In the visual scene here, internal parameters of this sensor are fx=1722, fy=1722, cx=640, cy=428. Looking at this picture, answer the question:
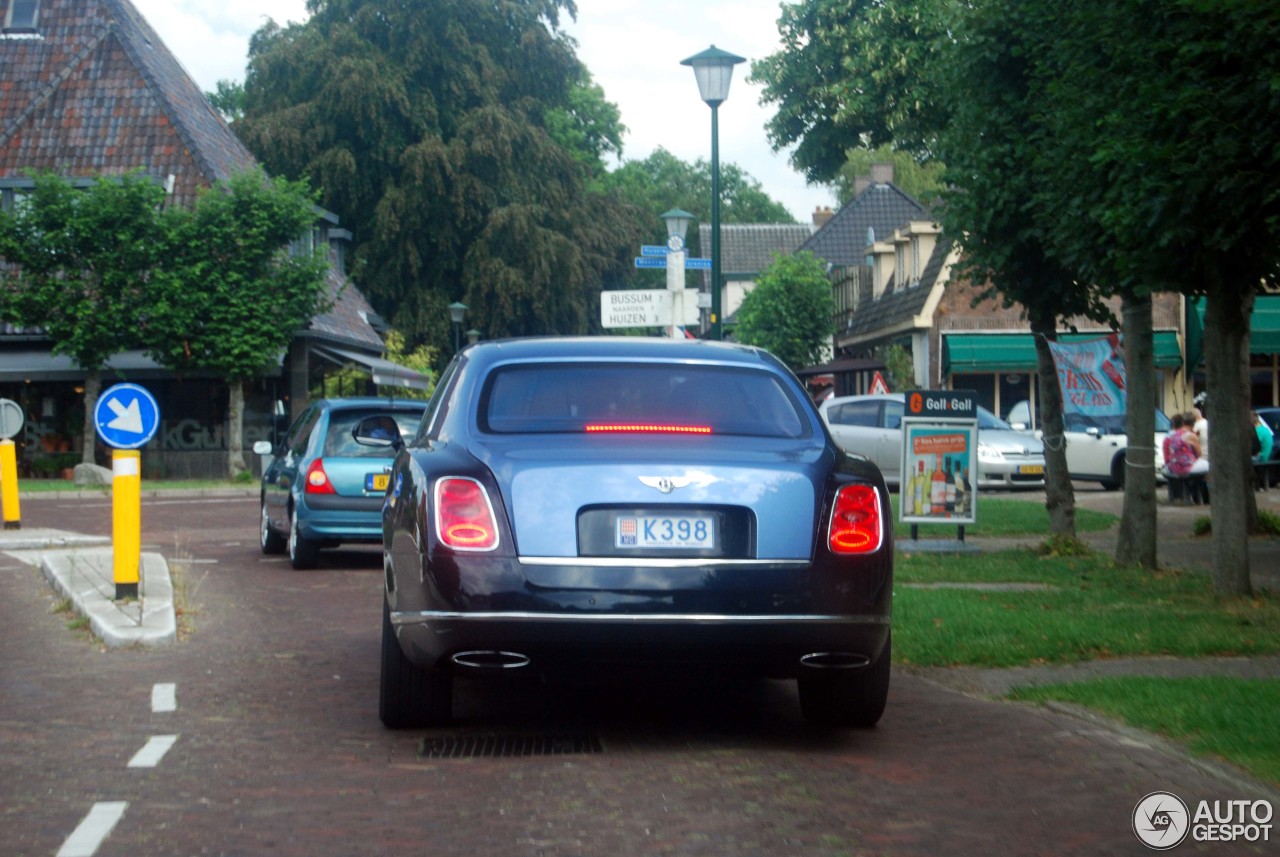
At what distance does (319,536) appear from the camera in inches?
605

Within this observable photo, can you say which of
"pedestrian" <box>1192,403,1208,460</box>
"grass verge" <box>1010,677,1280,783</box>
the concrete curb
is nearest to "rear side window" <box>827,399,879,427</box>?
"pedestrian" <box>1192,403,1208,460</box>

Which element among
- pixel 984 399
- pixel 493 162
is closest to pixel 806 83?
pixel 984 399

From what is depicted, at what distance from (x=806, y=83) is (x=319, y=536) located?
770 inches

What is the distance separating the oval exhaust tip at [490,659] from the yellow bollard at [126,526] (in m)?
5.40

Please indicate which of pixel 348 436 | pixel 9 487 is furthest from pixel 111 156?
pixel 348 436

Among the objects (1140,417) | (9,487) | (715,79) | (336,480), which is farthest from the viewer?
(715,79)

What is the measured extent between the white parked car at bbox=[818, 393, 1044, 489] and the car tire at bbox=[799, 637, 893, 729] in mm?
21387

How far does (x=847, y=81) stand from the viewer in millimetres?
30766

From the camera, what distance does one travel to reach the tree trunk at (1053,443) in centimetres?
1661

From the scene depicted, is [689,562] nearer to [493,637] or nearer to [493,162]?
[493,637]

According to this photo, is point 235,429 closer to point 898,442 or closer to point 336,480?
point 898,442

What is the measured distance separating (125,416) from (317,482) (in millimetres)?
2727

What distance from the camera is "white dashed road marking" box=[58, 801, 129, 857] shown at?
5191 millimetres

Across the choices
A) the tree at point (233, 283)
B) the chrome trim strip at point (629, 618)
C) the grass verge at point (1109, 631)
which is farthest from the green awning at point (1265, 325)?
the chrome trim strip at point (629, 618)
